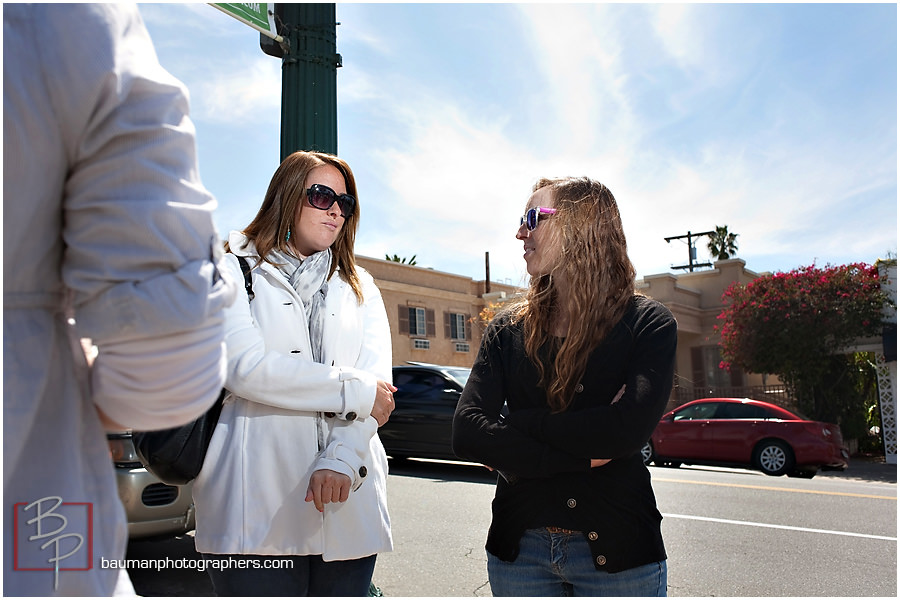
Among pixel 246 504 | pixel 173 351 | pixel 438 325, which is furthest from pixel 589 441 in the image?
pixel 438 325

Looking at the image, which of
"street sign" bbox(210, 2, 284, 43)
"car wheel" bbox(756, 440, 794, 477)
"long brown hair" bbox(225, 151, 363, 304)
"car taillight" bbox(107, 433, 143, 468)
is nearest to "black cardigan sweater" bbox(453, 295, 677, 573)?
"long brown hair" bbox(225, 151, 363, 304)

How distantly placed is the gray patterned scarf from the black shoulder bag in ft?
1.39

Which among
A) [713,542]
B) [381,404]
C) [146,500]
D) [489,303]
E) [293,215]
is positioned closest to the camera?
[381,404]

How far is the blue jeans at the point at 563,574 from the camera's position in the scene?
2137mm

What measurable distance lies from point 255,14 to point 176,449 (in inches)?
96.1

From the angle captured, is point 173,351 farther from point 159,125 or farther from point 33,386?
point 159,125

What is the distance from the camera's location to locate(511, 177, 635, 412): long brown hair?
237cm

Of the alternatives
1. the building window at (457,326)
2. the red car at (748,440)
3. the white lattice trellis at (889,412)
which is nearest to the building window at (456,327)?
the building window at (457,326)

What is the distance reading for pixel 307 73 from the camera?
377 cm

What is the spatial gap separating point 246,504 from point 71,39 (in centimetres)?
143

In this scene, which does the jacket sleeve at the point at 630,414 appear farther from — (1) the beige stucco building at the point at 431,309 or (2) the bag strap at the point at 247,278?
(1) the beige stucco building at the point at 431,309

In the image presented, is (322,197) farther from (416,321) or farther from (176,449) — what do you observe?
(416,321)


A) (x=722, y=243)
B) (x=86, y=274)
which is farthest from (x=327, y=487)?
(x=722, y=243)

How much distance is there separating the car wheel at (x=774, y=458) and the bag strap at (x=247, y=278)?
1342cm
